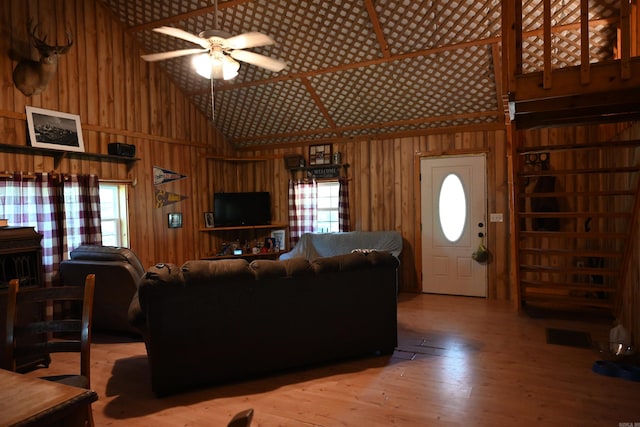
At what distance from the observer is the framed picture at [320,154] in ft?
22.5

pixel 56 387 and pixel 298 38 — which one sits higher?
pixel 298 38

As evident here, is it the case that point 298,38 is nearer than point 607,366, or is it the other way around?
point 607,366

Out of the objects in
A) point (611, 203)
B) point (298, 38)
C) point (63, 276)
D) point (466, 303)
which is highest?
point (298, 38)

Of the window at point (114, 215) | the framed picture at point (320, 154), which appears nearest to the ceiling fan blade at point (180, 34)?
the window at point (114, 215)

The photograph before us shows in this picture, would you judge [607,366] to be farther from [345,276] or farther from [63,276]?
[63,276]

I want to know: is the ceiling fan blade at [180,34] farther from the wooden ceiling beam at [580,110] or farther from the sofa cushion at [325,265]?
the wooden ceiling beam at [580,110]

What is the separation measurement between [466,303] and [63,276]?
16.6 feet

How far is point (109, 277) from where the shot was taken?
4.04m

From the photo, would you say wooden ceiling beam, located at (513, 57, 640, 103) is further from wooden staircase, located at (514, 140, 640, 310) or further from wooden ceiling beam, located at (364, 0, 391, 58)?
wooden ceiling beam, located at (364, 0, 391, 58)

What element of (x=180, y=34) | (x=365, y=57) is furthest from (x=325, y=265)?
(x=365, y=57)

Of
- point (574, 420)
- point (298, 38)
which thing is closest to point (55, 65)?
point (298, 38)

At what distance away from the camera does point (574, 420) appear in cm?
249

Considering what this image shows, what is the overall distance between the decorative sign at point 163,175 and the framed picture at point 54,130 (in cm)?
120

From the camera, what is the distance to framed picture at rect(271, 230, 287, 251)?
7156 millimetres
